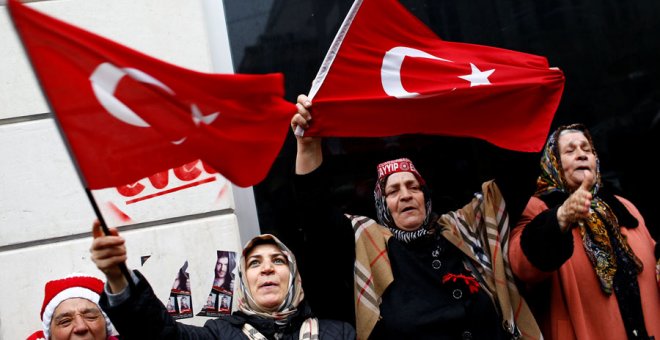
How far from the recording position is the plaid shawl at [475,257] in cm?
392

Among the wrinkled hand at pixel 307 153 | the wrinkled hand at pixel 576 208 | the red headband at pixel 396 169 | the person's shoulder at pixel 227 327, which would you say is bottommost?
the person's shoulder at pixel 227 327

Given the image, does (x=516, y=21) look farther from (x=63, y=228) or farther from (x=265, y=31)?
(x=63, y=228)

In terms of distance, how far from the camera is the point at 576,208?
145 inches

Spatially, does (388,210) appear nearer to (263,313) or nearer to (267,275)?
(267,275)

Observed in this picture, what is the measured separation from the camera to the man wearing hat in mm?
3703

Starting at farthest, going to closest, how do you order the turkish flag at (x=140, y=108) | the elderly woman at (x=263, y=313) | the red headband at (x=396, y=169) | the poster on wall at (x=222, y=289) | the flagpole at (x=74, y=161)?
the poster on wall at (x=222, y=289) < the red headband at (x=396, y=169) < the elderly woman at (x=263, y=313) < the turkish flag at (x=140, y=108) < the flagpole at (x=74, y=161)

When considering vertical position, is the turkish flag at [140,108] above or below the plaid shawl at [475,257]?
above

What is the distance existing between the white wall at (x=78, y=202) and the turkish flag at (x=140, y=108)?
1.20 m

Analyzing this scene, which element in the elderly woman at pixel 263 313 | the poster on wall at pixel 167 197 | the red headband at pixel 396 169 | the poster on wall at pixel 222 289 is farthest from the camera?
the poster on wall at pixel 167 197

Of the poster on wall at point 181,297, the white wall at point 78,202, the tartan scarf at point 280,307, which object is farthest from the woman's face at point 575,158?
the poster on wall at point 181,297

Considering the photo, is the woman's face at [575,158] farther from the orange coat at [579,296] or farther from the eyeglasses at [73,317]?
the eyeglasses at [73,317]

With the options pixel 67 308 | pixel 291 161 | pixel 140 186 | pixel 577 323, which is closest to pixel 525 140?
pixel 577 323

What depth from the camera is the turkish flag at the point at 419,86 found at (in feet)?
12.5

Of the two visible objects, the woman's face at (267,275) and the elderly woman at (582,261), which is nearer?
the woman's face at (267,275)
